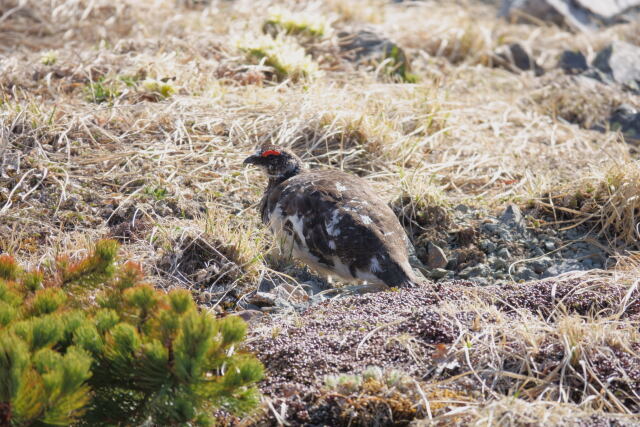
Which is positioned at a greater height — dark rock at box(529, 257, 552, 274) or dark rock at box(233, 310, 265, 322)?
dark rock at box(233, 310, 265, 322)

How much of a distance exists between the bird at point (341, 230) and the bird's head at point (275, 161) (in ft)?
0.99

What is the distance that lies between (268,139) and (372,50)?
2.67 metres

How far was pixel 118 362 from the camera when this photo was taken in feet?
7.68

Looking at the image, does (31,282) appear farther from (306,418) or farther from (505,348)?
(505,348)

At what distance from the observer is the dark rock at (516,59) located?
343 inches

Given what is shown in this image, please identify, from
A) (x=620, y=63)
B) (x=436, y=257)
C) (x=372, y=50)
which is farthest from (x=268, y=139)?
(x=620, y=63)

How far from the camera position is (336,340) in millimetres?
3293

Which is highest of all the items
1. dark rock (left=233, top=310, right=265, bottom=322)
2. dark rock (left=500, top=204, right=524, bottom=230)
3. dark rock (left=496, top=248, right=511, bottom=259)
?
dark rock (left=233, top=310, right=265, bottom=322)

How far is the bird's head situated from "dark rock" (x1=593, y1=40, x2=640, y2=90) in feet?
15.3

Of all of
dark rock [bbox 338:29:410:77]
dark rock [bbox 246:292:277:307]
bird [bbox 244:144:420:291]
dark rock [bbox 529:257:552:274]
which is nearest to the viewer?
dark rock [bbox 246:292:277:307]

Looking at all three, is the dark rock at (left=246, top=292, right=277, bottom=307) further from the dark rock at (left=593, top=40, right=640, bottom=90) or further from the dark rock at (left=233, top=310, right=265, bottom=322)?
the dark rock at (left=593, top=40, right=640, bottom=90)

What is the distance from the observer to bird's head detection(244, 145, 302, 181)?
5121 mm

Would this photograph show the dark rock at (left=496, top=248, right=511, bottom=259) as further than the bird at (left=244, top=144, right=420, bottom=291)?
Yes

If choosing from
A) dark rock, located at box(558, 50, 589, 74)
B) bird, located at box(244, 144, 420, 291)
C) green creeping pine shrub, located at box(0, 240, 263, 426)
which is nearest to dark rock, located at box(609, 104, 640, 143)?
dark rock, located at box(558, 50, 589, 74)
